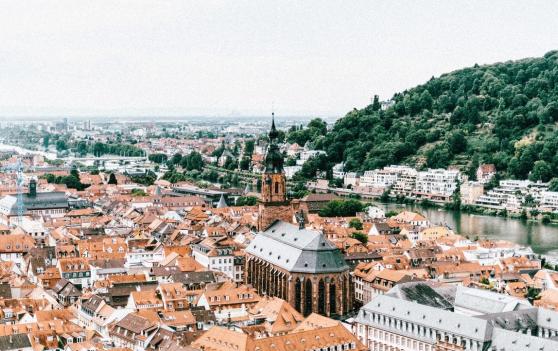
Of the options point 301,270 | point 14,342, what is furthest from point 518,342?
point 14,342

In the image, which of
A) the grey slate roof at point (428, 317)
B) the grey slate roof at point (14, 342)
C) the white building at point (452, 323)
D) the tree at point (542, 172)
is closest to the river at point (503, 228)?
the tree at point (542, 172)

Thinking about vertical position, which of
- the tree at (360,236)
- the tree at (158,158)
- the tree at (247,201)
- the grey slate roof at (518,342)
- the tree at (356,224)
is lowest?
the tree at (158,158)

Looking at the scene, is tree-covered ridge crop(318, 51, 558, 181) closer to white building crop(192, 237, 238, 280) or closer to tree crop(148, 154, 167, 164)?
tree crop(148, 154, 167, 164)

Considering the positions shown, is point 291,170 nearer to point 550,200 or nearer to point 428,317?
point 550,200

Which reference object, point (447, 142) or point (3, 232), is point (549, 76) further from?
point (3, 232)

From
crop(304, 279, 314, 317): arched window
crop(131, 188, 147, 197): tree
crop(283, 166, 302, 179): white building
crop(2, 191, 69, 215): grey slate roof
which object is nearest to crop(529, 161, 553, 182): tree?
crop(283, 166, 302, 179): white building

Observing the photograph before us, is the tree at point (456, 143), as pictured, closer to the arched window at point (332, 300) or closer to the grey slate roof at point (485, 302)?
the arched window at point (332, 300)
